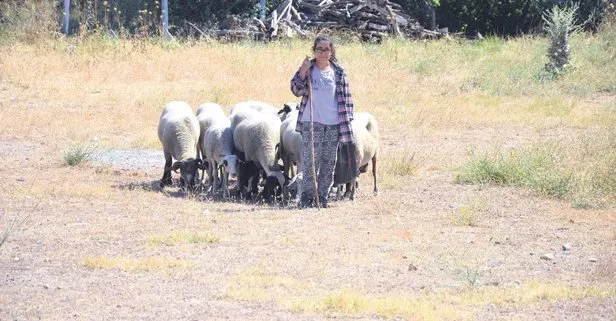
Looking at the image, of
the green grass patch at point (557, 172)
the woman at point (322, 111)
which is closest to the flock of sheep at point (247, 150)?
the woman at point (322, 111)

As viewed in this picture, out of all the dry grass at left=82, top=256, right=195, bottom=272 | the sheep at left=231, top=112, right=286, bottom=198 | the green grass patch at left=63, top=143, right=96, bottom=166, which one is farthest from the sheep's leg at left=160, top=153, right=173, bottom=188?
the dry grass at left=82, top=256, right=195, bottom=272

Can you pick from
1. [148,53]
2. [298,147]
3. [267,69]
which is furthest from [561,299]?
[148,53]

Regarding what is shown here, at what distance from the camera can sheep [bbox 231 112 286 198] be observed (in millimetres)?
13242

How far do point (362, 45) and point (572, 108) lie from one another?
27.4 feet

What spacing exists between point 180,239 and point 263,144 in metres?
3.30

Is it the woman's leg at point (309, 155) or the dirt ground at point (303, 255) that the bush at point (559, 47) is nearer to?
the dirt ground at point (303, 255)

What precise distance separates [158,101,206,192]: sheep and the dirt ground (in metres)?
0.40

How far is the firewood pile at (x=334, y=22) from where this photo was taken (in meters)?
29.6

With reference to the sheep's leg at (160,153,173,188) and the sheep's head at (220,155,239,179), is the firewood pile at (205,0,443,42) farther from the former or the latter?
the sheep's head at (220,155,239,179)

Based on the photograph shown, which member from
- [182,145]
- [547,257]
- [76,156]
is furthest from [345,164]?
[76,156]

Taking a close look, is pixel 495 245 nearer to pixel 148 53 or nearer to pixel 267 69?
pixel 267 69

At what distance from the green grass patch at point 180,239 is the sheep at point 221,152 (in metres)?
3.18

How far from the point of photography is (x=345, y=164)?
1286 centimetres

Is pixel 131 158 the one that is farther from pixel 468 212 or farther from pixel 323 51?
pixel 468 212
